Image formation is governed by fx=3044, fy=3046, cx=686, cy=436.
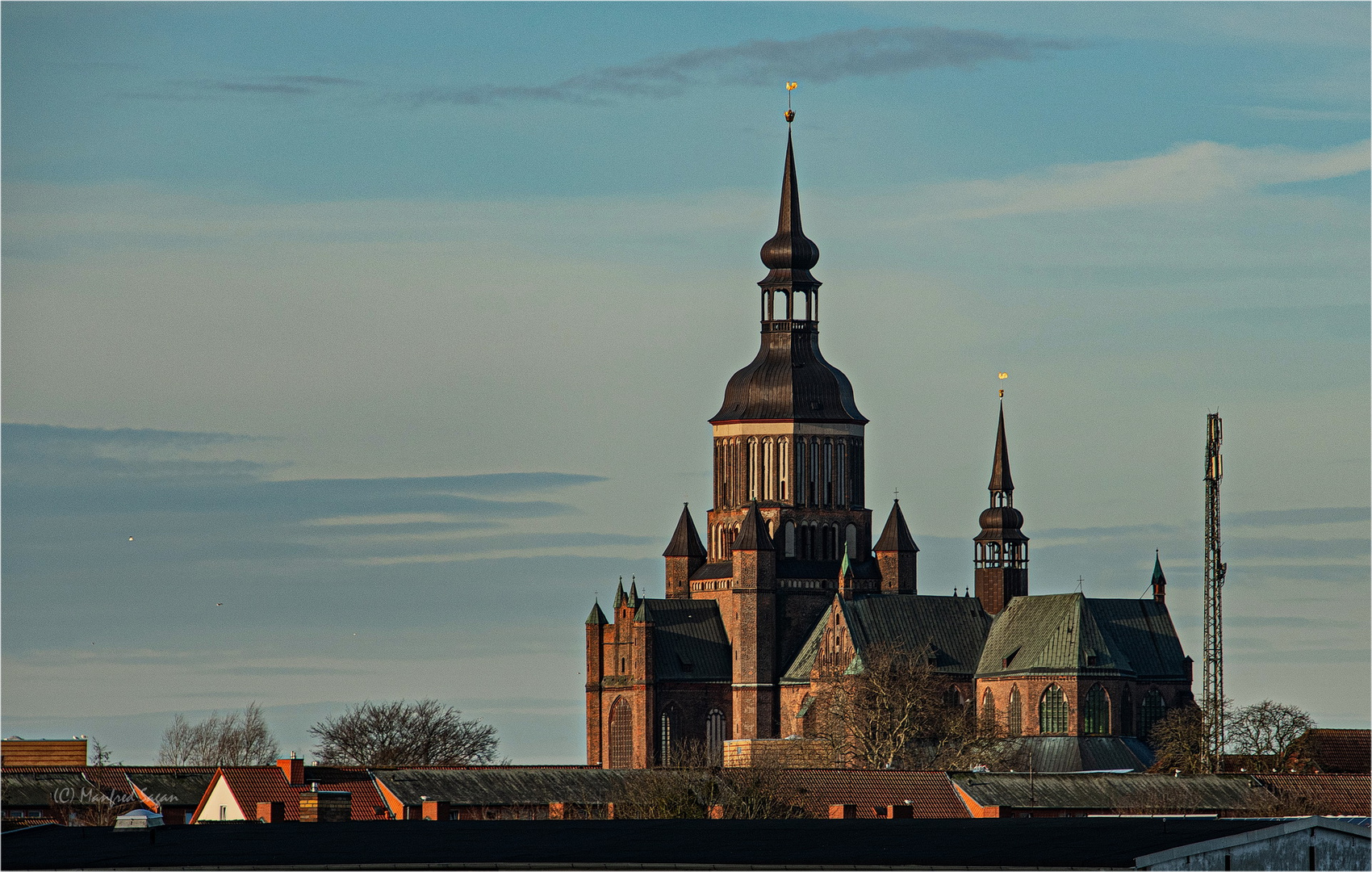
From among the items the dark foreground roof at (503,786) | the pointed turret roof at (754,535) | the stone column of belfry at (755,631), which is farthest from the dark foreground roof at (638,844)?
the pointed turret roof at (754,535)

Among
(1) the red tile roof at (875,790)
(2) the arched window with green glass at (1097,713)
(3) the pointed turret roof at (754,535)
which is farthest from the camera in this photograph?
(3) the pointed turret roof at (754,535)

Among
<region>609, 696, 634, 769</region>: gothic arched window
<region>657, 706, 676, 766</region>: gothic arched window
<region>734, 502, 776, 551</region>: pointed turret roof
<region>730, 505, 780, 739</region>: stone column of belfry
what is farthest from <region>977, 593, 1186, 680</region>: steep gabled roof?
<region>609, 696, 634, 769</region>: gothic arched window

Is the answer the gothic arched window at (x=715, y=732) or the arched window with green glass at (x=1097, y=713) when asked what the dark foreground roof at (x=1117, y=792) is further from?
the gothic arched window at (x=715, y=732)

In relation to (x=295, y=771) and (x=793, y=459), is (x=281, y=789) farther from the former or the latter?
(x=793, y=459)

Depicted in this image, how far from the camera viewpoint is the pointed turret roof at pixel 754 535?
166 meters

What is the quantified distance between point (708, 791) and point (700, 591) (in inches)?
2656

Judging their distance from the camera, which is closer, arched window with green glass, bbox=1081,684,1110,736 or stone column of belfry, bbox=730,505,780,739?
arched window with green glass, bbox=1081,684,1110,736

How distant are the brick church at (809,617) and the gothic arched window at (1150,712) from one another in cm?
9

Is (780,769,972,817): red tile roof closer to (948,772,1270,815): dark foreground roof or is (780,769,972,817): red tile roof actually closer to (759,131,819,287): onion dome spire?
(948,772,1270,815): dark foreground roof

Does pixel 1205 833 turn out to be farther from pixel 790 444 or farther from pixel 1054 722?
pixel 790 444

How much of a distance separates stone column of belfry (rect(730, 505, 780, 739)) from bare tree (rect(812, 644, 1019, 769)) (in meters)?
6.87

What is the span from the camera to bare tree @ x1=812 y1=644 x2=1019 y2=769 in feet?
480

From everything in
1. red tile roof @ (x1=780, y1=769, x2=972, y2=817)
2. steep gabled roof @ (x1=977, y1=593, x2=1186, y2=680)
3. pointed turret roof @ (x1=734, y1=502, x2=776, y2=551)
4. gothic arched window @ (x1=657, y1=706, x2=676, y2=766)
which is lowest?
red tile roof @ (x1=780, y1=769, x2=972, y2=817)

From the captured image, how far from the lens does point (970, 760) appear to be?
144 metres
